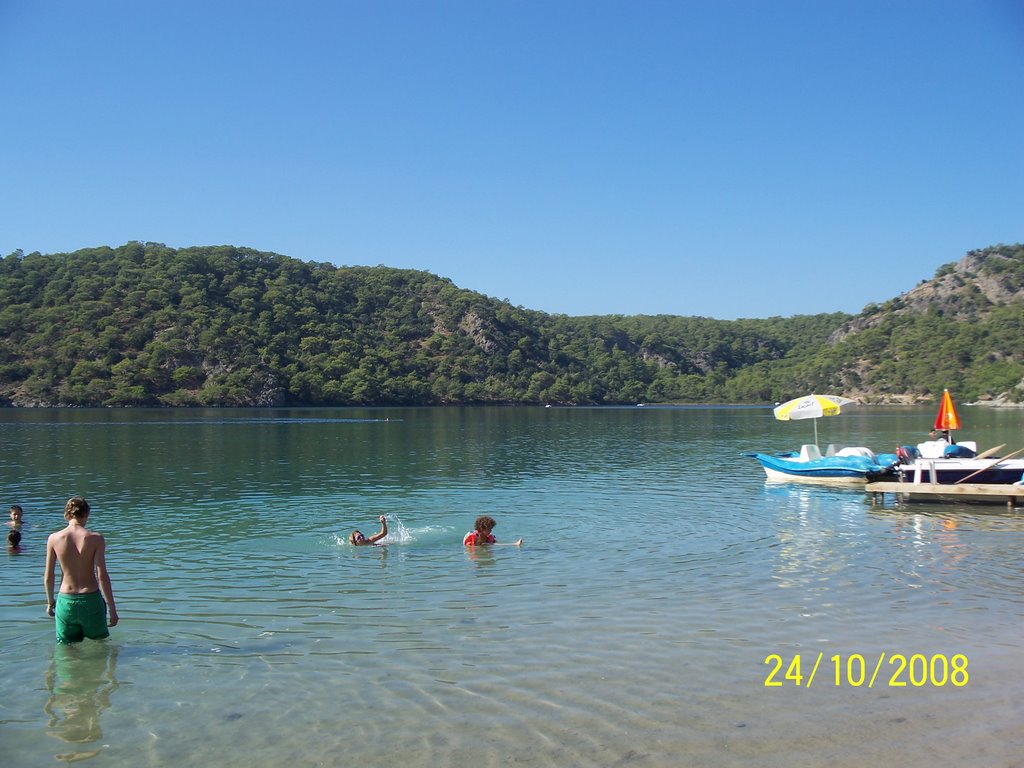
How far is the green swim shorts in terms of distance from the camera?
991 centimetres

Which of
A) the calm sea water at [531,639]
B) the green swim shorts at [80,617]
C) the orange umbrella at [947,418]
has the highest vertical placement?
the orange umbrella at [947,418]

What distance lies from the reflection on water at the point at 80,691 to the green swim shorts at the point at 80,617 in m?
0.29

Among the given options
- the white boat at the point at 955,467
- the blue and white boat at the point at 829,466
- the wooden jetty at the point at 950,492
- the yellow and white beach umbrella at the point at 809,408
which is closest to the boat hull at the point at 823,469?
the blue and white boat at the point at 829,466

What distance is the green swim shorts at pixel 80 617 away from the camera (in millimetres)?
9914

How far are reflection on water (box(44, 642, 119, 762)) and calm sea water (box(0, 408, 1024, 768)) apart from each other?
0.12ft

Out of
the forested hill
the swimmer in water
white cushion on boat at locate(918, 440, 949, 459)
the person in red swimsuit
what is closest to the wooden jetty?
white cushion on boat at locate(918, 440, 949, 459)

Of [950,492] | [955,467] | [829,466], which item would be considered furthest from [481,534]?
[829,466]

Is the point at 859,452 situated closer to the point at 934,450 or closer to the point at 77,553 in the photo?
the point at 934,450

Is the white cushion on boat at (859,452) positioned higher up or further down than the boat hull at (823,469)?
higher up

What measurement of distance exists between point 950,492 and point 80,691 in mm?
24428

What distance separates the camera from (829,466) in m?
31.8

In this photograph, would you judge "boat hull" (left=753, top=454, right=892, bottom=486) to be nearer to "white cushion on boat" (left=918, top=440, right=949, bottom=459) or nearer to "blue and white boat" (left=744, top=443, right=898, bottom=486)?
"blue and white boat" (left=744, top=443, right=898, bottom=486)

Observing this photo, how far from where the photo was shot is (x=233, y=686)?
9219 millimetres
